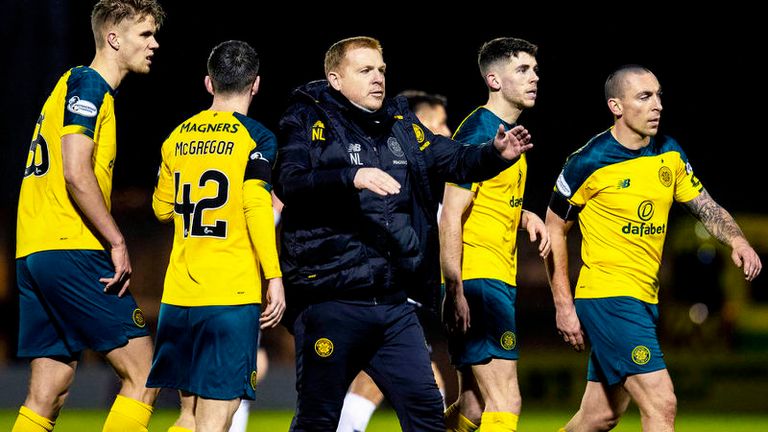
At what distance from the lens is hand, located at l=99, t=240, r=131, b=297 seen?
5730 mm

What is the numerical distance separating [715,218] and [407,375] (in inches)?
91.4

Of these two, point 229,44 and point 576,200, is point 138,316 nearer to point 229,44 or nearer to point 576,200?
point 229,44

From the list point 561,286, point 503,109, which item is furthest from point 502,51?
point 561,286

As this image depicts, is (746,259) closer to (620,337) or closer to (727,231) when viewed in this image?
(727,231)

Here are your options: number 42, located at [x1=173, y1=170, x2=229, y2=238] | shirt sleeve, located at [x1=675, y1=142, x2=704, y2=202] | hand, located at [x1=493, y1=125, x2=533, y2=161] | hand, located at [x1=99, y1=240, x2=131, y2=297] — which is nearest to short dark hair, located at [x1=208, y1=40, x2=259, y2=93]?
number 42, located at [x1=173, y1=170, x2=229, y2=238]

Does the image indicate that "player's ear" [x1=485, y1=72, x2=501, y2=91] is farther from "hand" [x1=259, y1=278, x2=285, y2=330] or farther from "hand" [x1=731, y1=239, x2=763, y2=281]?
"hand" [x1=259, y1=278, x2=285, y2=330]

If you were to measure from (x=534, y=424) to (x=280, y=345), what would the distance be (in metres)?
3.73

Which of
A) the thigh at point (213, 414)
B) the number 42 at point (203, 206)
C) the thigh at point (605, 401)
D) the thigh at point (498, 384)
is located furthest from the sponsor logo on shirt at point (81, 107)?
the thigh at point (605, 401)

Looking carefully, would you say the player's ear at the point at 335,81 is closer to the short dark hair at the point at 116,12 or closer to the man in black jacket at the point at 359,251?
the man in black jacket at the point at 359,251

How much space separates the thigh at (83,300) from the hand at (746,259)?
318 centimetres

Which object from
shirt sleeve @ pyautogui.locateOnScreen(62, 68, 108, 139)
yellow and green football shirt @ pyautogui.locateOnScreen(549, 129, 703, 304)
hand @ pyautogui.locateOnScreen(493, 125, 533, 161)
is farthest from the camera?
yellow and green football shirt @ pyautogui.locateOnScreen(549, 129, 703, 304)

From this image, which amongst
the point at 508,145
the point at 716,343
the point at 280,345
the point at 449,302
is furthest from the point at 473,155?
the point at 716,343

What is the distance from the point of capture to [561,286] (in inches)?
265

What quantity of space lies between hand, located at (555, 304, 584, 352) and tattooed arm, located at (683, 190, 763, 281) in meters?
0.91
